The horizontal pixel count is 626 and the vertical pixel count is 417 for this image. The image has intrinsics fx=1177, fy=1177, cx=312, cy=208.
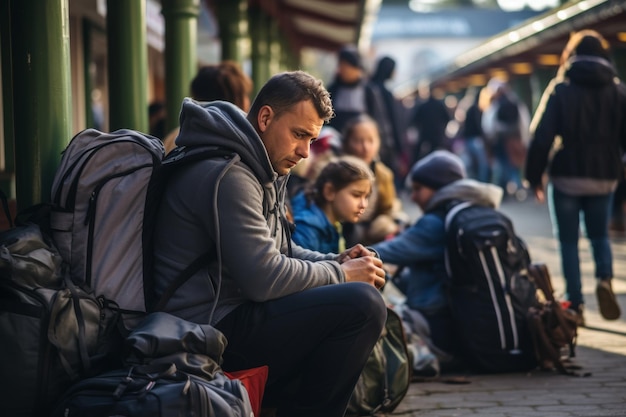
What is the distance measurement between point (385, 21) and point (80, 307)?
75253 millimetres

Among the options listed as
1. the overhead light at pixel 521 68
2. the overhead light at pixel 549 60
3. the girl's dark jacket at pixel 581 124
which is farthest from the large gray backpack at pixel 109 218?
the overhead light at pixel 521 68

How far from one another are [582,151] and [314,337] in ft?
13.3

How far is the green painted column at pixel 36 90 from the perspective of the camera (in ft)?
14.3

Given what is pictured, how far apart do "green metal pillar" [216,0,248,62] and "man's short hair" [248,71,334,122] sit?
6324 mm

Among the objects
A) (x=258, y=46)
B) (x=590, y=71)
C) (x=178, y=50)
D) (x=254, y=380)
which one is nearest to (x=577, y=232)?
(x=590, y=71)

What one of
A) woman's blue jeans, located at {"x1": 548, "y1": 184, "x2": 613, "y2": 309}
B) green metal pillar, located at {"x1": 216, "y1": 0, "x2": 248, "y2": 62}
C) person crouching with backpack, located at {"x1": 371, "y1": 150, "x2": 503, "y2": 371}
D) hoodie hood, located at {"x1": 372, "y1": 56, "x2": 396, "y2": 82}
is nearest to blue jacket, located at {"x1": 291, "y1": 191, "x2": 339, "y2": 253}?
person crouching with backpack, located at {"x1": 371, "y1": 150, "x2": 503, "y2": 371}

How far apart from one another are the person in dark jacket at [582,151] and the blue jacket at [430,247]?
138 centimetres

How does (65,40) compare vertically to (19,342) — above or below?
above

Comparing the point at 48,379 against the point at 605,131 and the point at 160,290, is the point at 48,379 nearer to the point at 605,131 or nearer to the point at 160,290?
the point at 160,290

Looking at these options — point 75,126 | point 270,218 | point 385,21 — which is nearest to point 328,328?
point 270,218

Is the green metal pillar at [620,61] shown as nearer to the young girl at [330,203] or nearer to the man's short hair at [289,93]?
the young girl at [330,203]

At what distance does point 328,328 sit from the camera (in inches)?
156

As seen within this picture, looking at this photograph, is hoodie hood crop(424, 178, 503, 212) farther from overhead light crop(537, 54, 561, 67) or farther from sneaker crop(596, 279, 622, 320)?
overhead light crop(537, 54, 561, 67)

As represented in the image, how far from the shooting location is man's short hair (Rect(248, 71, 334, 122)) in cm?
402
